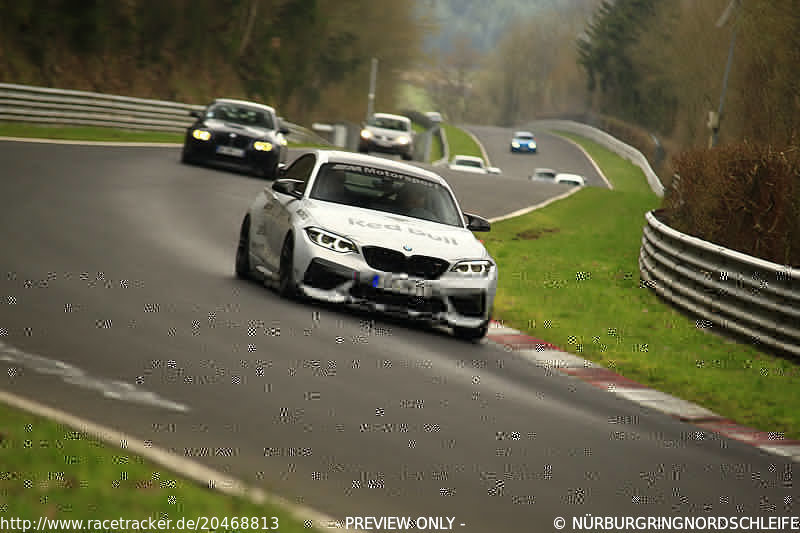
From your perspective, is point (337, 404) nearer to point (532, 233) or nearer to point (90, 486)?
point (90, 486)

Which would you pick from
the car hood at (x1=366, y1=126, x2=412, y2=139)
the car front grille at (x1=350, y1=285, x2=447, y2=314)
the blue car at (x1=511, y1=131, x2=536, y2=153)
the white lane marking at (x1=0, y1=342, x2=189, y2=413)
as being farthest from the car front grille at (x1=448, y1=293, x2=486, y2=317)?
the blue car at (x1=511, y1=131, x2=536, y2=153)

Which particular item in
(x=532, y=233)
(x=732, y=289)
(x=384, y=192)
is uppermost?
(x=384, y=192)

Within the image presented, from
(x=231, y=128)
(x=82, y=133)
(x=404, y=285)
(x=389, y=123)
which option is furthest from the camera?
(x=389, y=123)

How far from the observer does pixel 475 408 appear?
8.60 m

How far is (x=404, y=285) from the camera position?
11.5 metres

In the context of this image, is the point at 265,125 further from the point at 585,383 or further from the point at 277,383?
the point at 277,383

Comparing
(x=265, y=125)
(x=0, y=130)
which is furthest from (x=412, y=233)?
(x=0, y=130)

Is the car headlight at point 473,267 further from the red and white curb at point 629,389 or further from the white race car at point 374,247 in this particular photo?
the red and white curb at point 629,389

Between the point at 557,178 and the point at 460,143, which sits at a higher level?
the point at 557,178

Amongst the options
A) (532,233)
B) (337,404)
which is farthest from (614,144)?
(337,404)

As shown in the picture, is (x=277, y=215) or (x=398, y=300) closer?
(x=398, y=300)

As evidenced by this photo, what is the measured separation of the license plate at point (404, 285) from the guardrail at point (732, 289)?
14.0ft

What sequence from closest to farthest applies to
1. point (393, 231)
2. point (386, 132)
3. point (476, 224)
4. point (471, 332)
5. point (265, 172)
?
point (393, 231), point (471, 332), point (476, 224), point (265, 172), point (386, 132)

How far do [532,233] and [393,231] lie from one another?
13878 mm
